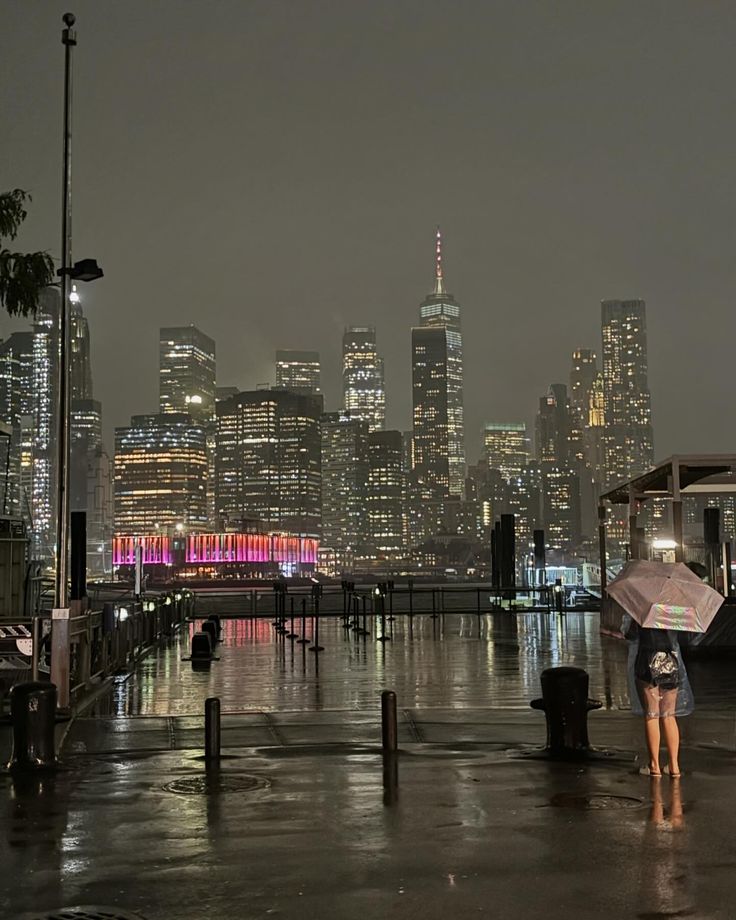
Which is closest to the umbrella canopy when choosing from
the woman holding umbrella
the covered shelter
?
the woman holding umbrella

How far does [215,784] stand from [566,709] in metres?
3.90

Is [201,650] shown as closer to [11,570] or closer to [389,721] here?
[11,570]

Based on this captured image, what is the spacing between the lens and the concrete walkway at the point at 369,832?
6.71 meters

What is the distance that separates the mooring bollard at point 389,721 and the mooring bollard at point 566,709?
1.66 m

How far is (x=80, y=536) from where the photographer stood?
3331 centimetres

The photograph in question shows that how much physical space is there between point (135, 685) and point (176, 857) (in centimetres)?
1309

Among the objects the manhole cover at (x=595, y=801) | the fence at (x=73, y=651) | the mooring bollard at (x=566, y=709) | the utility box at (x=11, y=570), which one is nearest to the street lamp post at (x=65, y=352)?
the fence at (x=73, y=651)

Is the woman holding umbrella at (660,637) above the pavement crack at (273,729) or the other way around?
above

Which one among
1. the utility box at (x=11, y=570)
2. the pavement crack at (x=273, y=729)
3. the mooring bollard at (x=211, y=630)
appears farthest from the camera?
the mooring bollard at (x=211, y=630)

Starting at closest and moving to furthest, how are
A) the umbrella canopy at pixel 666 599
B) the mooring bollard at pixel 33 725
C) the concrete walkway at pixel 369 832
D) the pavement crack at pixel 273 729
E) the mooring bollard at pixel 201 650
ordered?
the concrete walkway at pixel 369 832
the umbrella canopy at pixel 666 599
the mooring bollard at pixel 33 725
the pavement crack at pixel 273 729
the mooring bollard at pixel 201 650

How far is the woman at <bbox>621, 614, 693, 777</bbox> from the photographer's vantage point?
1048cm

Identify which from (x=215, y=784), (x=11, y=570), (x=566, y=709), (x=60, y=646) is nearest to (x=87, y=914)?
(x=215, y=784)

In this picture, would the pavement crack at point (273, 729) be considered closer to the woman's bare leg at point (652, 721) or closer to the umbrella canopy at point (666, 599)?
the woman's bare leg at point (652, 721)

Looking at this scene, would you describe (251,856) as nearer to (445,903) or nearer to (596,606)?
(445,903)
